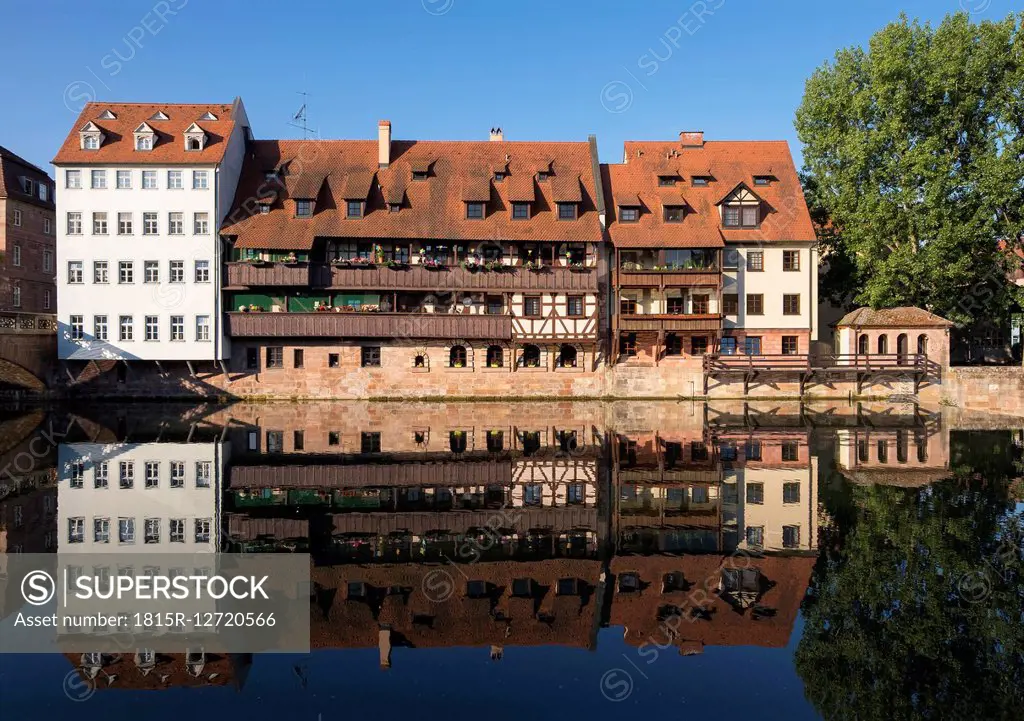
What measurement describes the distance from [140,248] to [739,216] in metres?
31.8

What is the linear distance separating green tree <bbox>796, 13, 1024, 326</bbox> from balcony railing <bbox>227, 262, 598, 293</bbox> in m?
15.7

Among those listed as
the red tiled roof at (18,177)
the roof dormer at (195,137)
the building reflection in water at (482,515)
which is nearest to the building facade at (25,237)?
the red tiled roof at (18,177)

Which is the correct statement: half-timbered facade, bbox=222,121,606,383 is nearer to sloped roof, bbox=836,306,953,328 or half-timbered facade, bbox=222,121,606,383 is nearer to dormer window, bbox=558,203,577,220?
dormer window, bbox=558,203,577,220

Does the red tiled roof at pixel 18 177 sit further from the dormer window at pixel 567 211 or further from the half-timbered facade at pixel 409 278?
the dormer window at pixel 567 211

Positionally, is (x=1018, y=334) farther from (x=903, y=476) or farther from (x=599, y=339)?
(x=903, y=476)

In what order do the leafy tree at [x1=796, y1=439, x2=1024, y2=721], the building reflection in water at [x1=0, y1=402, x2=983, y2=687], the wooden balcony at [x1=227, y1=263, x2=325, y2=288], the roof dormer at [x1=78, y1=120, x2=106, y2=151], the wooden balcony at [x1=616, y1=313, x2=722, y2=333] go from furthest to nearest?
the wooden balcony at [x1=616, y1=313, x2=722, y2=333] → the roof dormer at [x1=78, y1=120, x2=106, y2=151] → the wooden balcony at [x1=227, y1=263, x2=325, y2=288] → the building reflection in water at [x1=0, y1=402, x2=983, y2=687] → the leafy tree at [x1=796, y1=439, x2=1024, y2=721]

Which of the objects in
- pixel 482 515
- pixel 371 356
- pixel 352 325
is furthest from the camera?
pixel 371 356

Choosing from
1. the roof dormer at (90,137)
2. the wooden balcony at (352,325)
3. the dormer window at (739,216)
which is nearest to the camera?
the wooden balcony at (352,325)

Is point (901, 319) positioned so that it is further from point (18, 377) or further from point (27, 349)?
point (18, 377)

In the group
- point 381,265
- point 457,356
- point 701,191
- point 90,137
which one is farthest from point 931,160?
point 90,137

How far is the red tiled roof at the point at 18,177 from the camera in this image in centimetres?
4900

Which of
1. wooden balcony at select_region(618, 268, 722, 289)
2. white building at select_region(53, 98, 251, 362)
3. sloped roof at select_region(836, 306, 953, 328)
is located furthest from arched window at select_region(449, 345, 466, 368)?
sloped roof at select_region(836, 306, 953, 328)

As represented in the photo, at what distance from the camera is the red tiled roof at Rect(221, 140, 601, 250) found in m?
38.1

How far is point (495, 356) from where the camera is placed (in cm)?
3959
